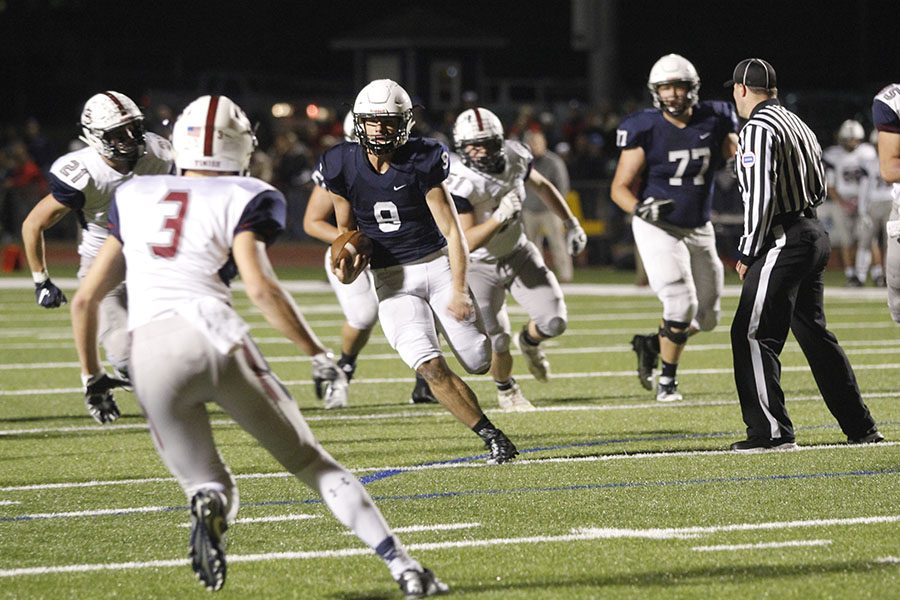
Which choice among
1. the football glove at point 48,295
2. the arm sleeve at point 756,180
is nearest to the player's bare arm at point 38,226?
the football glove at point 48,295

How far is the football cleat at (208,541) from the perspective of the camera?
420cm

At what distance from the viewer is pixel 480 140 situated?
8172 mm

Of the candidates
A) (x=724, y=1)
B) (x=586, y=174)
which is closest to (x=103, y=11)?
(x=724, y=1)

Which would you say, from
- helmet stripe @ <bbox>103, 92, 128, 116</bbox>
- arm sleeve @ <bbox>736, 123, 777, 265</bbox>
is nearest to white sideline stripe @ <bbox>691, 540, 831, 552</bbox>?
arm sleeve @ <bbox>736, 123, 777, 265</bbox>

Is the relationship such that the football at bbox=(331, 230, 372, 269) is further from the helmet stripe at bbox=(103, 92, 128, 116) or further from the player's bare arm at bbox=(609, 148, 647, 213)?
the player's bare arm at bbox=(609, 148, 647, 213)

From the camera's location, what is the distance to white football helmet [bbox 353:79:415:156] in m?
6.47

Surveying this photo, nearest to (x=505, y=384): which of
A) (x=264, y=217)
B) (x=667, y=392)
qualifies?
(x=667, y=392)

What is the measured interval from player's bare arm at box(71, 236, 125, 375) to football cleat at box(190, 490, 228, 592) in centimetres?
80

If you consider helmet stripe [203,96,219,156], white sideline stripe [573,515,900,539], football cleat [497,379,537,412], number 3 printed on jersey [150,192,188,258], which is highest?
helmet stripe [203,96,219,156]

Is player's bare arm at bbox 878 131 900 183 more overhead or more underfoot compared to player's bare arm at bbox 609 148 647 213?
more overhead

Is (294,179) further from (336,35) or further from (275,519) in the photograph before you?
(336,35)

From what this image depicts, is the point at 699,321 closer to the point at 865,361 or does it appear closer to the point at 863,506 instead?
the point at 865,361

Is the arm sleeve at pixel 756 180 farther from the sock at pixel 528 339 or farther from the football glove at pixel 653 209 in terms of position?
the sock at pixel 528 339

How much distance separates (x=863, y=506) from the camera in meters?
5.59
